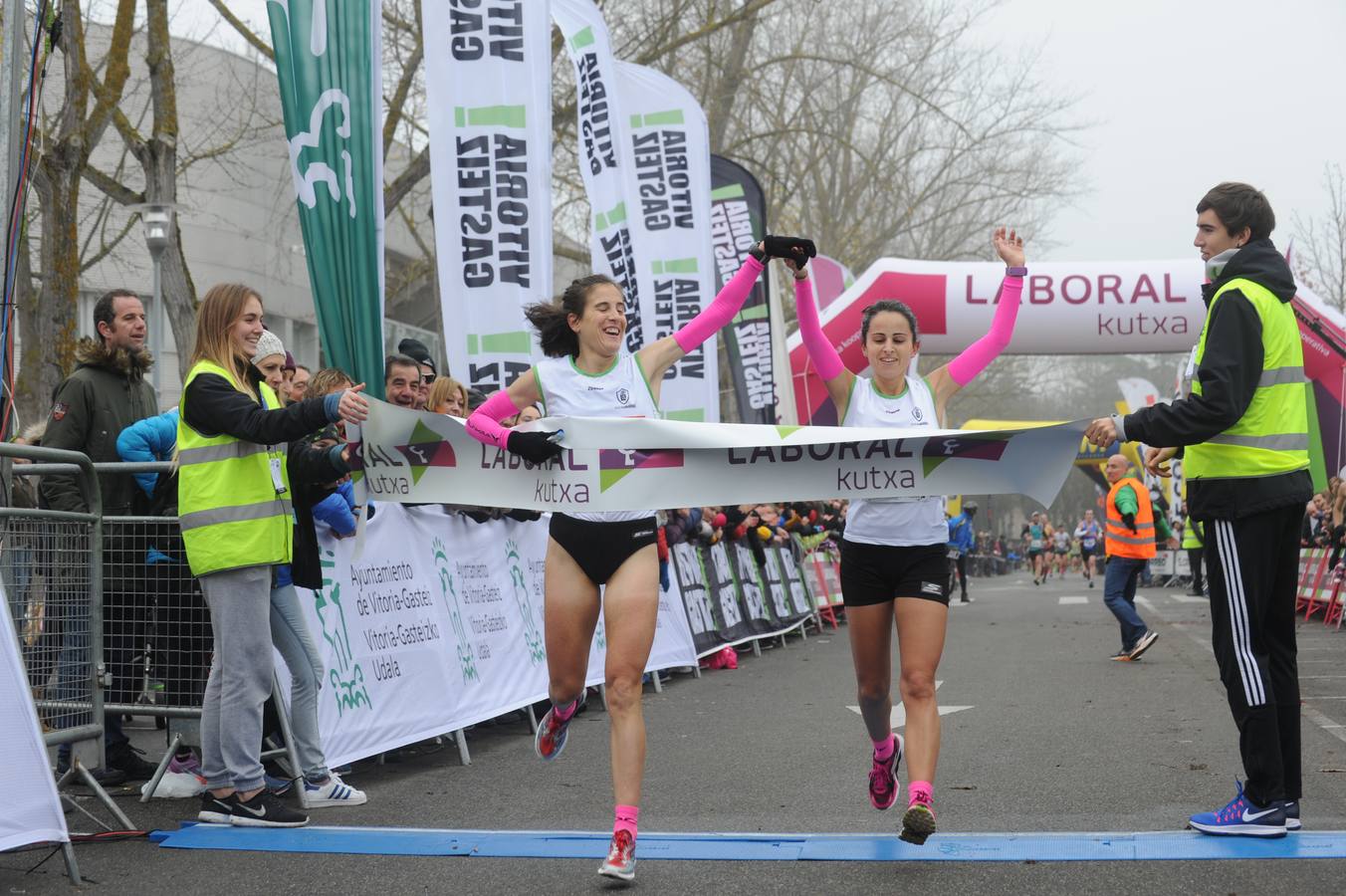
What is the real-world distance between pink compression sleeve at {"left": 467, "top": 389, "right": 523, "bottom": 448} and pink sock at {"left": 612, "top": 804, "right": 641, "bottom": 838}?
4.53ft

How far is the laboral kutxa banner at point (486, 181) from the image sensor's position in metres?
10.6

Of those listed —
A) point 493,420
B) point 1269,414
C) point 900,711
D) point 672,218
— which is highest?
point 672,218

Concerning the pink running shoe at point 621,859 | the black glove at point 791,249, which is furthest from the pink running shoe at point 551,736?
the black glove at point 791,249

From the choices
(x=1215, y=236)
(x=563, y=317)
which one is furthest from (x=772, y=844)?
(x=1215, y=236)

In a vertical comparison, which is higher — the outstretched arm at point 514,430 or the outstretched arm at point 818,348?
the outstretched arm at point 818,348

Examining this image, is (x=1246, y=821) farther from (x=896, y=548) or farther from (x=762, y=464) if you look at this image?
(x=762, y=464)

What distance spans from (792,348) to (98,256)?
11.2 meters

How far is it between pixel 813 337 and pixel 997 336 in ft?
2.45

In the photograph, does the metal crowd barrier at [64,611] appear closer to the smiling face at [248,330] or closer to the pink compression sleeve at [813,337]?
the smiling face at [248,330]

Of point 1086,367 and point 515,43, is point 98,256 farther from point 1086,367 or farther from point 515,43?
point 1086,367

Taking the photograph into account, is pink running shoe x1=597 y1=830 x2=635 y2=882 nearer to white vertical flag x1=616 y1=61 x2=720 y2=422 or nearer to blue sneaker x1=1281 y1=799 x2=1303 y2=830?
blue sneaker x1=1281 y1=799 x2=1303 y2=830

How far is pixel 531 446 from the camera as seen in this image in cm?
542

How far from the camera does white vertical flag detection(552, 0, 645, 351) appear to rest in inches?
514

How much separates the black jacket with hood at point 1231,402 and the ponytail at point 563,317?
2075mm
